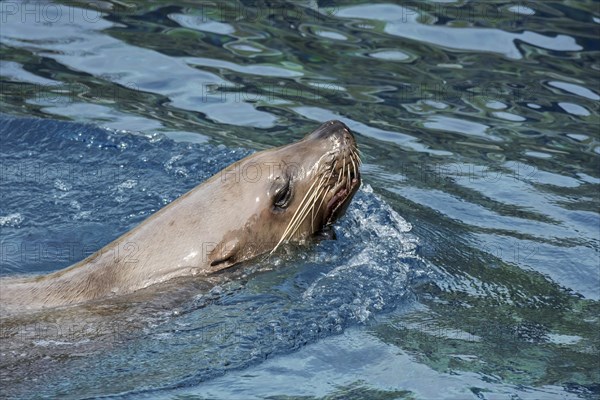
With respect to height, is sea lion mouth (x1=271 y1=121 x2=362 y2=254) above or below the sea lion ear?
above

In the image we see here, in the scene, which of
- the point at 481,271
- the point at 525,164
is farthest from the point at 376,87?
the point at 481,271

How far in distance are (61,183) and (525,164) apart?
3.80 metres

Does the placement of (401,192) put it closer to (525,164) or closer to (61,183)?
(525,164)

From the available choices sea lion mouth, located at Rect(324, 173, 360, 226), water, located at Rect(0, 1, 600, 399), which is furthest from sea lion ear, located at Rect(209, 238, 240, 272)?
sea lion mouth, located at Rect(324, 173, 360, 226)

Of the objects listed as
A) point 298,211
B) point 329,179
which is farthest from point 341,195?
point 298,211

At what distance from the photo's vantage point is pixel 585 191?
29.6 feet

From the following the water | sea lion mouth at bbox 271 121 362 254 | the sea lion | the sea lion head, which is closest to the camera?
the water

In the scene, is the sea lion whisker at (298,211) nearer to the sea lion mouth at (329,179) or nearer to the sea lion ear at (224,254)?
the sea lion mouth at (329,179)

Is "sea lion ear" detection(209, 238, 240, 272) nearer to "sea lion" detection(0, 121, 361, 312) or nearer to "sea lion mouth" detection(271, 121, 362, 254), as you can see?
"sea lion" detection(0, 121, 361, 312)

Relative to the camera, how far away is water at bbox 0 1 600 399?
6027mm

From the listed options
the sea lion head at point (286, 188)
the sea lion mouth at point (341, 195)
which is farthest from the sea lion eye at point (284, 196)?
the sea lion mouth at point (341, 195)

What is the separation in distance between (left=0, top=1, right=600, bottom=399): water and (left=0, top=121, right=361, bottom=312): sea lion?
15 centimetres

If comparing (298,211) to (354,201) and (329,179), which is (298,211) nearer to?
(329,179)

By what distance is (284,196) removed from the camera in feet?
22.8
